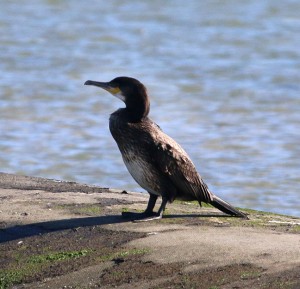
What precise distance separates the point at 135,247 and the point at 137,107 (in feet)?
4.24

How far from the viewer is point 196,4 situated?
98.6 feet

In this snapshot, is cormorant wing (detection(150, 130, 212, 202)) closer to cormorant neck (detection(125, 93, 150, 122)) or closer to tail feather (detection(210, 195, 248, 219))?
tail feather (detection(210, 195, 248, 219))

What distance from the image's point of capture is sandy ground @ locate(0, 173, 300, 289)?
6.77 metres

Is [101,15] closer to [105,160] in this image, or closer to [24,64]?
[24,64]

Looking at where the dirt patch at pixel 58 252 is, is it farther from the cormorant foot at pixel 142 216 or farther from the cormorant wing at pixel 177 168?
the cormorant wing at pixel 177 168

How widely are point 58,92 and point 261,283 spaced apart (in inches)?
464

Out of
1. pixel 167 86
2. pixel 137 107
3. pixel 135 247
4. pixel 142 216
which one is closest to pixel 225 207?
pixel 142 216

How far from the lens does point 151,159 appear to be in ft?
26.3

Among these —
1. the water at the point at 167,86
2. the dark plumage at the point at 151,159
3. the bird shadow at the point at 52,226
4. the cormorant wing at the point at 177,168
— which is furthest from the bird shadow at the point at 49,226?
the water at the point at 167,86

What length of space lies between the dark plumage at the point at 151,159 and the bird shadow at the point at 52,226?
0.56 feet

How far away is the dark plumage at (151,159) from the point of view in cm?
803

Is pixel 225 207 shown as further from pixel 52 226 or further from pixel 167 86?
pixel 167 86

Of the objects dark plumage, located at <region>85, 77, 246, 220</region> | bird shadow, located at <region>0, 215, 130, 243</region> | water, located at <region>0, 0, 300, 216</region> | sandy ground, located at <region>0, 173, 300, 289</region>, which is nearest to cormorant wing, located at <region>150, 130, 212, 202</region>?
dark plumage, located at <region>85, 77, 246, 220</region>

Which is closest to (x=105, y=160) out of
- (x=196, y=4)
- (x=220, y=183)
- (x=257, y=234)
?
(x=220, y=183)
